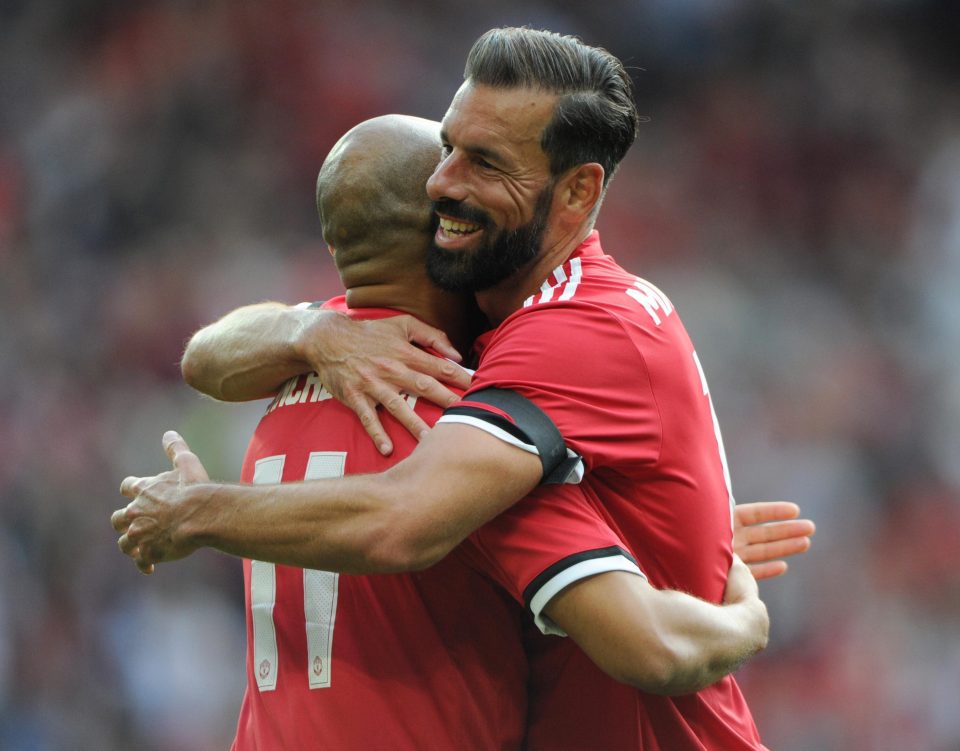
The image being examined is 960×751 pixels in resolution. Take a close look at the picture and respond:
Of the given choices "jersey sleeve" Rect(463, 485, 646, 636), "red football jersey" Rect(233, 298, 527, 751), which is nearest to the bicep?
"jersey sleeve" Rect(463, 485, 646, 636)

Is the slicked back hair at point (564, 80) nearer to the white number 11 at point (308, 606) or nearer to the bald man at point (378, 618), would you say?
the bald man at point (378, 618)

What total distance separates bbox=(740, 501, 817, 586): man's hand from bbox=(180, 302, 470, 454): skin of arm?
1270mm

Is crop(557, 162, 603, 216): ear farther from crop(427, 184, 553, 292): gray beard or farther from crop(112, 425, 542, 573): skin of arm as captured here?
crop(112, 425, 542, 573): skin of arm

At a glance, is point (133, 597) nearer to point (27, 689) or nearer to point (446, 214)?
point (27, 689)

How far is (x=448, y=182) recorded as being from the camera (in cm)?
305

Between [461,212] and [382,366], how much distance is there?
449mm

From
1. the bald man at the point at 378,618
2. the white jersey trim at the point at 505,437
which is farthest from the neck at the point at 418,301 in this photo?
the white jersey trim at the point at 505,437

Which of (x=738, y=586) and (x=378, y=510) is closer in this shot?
(x=378, y=510)

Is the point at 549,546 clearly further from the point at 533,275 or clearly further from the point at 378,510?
the point at 533,275

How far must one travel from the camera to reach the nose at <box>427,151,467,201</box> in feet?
10.00

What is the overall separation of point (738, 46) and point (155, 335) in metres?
4.46

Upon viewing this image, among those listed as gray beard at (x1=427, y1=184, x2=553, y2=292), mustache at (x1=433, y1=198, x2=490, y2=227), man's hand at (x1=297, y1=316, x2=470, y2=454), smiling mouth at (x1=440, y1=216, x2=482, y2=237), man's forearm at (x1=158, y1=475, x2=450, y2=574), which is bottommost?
man's forearm at (x1=158, y1=475, x2=450, y2=574)

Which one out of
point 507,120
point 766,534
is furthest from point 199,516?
point 766,534

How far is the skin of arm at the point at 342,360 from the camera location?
2.93 m
